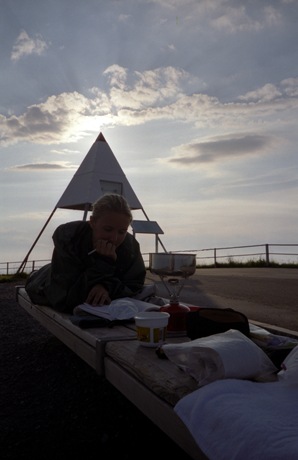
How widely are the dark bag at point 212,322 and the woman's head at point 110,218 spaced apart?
41.5 inches

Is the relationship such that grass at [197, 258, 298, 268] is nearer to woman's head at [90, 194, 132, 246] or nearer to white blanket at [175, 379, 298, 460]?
woman's head at [90, 194, 132, 246]

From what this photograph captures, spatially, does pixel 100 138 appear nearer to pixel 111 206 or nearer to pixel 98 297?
pixel 111 206

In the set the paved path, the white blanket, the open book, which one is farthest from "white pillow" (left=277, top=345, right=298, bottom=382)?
the paved path

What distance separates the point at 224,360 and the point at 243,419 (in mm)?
251

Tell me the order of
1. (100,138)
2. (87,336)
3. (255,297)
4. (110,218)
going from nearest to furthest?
(87,336), (110,218), (255,297), (100,138)

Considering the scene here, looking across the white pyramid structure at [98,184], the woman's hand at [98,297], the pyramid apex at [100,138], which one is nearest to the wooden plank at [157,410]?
the woman's hand at [98,297]

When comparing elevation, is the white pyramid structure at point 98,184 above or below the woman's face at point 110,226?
above

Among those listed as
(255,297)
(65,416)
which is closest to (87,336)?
(65,416)

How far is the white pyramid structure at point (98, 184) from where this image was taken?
454 inches

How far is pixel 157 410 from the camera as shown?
1309 mm

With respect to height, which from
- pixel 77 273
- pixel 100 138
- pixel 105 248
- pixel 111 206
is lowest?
pixel 77 273

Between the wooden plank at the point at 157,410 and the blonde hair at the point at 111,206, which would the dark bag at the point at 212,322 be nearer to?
the wooden plank at the point at 157,410

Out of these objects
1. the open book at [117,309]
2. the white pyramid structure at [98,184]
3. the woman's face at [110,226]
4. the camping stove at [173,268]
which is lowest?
the open book at [117,309]

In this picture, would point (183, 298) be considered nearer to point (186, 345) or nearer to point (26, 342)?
point (26, 342)
